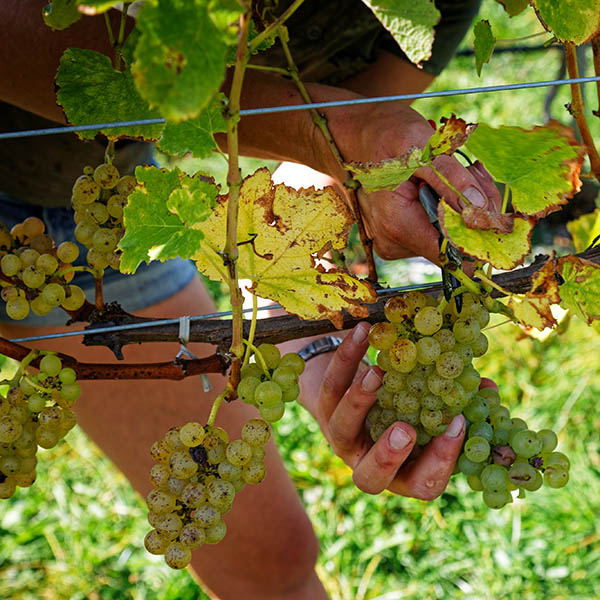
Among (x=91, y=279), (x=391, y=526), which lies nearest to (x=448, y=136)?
(x=91, y=279)

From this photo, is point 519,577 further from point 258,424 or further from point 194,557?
point 258,424

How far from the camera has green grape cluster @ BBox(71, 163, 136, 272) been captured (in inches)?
26.8

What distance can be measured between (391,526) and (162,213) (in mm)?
1579

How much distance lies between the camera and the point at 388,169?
0.53m

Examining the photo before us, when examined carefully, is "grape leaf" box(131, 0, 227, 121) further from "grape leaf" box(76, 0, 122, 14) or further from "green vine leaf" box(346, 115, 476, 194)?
"green vine leaf" box(346, 115, 476, 194)

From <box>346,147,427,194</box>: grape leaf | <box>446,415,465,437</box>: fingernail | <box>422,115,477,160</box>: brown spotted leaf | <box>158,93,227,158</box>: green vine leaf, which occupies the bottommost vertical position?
<box>446,415,465,437</box>: fingernail

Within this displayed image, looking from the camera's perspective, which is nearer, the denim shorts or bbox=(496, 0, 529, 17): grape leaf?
bbox=(496, 0, 529, 17): grape leaf

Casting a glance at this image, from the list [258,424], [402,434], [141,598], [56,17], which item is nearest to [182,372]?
[258,424]

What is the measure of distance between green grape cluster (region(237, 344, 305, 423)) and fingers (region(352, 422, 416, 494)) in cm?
13

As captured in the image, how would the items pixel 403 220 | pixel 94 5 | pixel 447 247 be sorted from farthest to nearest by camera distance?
1. pixel 403 220
2. pixel 447 247
3. pixel 94 5

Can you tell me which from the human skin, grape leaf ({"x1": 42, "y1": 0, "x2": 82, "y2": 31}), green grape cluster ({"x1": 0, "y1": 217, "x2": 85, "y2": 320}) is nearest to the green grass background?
the human skin

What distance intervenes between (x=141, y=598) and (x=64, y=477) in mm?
Result: 494

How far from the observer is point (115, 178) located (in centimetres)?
68

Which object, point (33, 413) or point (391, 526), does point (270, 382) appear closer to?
point (33, 413)
